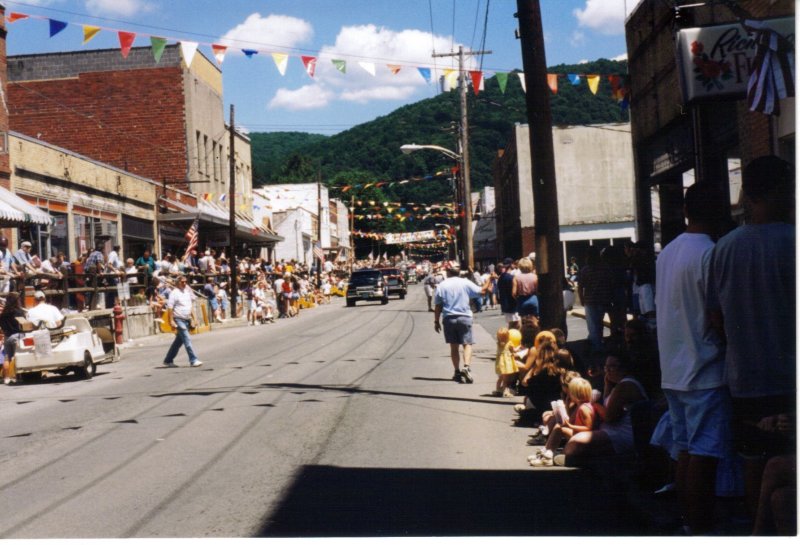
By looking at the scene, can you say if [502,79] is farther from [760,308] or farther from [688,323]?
[760,308]

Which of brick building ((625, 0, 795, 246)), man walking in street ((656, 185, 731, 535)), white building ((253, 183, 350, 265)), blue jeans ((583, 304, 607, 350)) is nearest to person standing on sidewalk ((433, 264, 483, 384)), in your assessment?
blue jeans ((583, 304, 607, 350))

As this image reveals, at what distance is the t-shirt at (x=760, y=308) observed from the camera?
4.36m

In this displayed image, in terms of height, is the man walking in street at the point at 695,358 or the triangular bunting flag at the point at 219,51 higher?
the triangular bunting flag at the point at 219,51

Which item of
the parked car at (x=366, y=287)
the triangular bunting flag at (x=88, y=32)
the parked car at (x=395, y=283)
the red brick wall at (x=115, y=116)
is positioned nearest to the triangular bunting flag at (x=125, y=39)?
the triangular bunting flag at (x=88, y=32)

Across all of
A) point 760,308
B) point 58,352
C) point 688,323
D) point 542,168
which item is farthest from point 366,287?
point 760,308

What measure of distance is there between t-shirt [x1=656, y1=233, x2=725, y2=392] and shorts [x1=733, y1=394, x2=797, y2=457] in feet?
0.86

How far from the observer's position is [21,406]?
1292cm

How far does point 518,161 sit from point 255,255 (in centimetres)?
2252

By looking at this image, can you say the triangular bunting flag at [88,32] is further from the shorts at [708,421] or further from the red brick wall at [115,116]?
the red brick wall at [115,116]

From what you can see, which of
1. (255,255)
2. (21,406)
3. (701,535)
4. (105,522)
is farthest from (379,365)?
(255,255)

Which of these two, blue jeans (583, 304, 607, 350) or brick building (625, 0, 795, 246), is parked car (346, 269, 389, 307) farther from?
blue jeans (583, 304, 607, 350)

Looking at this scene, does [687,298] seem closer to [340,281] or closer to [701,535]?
[701,535]

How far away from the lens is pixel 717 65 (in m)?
8.02

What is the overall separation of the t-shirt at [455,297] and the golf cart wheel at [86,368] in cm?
689
